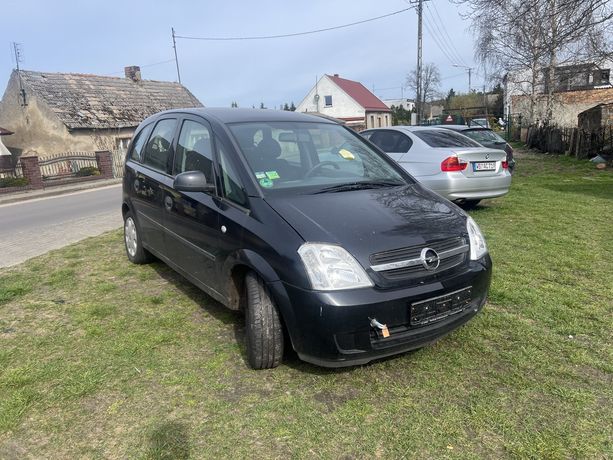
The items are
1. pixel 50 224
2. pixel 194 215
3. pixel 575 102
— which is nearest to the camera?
pixel 194 215

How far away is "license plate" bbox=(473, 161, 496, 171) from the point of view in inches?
301

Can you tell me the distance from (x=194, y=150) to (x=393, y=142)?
17.1 ft

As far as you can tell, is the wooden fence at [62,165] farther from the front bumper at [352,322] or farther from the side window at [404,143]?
the front bumper at [352,322]

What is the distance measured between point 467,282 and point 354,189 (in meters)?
1.10

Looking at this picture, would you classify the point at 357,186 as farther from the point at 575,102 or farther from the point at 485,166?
the point at 575,102

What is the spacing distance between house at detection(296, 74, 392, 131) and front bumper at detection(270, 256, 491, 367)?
52459 millimetres

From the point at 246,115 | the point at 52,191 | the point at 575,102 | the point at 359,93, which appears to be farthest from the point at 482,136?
the point at 359,93

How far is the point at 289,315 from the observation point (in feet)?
9.45

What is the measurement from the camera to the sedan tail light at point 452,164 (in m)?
7.47

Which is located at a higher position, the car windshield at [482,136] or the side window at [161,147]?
the side window at [161,147]

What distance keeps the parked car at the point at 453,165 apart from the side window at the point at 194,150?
4.04 metres

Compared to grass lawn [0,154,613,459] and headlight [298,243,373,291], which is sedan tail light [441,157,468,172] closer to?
grass lawn [0,154,613,459]

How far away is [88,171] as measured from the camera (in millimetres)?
22828

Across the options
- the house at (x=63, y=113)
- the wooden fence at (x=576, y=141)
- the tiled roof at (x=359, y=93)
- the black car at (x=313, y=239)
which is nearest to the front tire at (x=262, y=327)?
the black car at (x=313, y=239)
